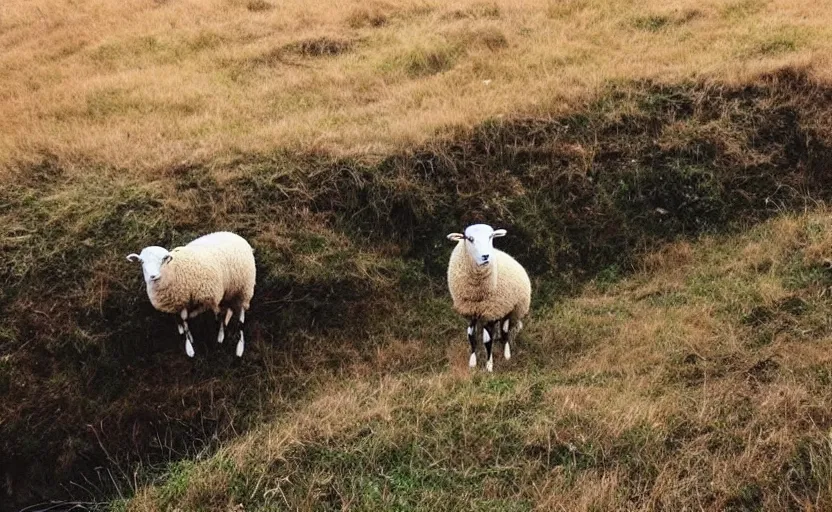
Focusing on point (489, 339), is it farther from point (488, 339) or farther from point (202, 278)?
point (202, 278)

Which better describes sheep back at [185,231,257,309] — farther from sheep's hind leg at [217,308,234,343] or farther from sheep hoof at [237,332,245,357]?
sheep hoof at [237,332,245,357]

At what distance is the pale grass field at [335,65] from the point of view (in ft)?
36.3

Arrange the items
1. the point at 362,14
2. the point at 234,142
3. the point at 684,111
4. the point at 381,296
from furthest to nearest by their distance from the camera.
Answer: the point at 362,14 → the point at 684,111 → the point at 234,142 → the point at 381,296

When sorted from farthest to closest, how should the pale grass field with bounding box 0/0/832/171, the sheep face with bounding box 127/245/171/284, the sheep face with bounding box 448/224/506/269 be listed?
the pale grass field with bounding box 0/0/832/171, the sheep face with bounding box 127/245/171/284, the sheep face with bounding box 448/224/506/269

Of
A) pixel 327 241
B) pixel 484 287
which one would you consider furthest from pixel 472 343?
pixel 327 241

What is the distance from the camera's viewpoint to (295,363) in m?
8.70

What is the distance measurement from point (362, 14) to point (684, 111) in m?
8.42

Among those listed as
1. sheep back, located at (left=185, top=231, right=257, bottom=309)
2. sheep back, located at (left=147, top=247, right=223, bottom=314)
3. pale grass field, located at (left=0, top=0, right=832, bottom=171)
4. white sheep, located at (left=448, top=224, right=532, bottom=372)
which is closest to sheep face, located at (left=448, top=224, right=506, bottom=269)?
white sheep, located at (left=448, top=224, right=532, bottom=372)

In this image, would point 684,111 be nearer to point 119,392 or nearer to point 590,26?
point 590,26

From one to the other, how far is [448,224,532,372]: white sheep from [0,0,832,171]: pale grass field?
3416 millimetres

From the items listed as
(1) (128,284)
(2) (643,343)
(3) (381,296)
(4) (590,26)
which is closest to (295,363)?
(3) (381,296)

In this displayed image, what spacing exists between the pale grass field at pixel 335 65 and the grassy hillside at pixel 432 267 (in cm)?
8

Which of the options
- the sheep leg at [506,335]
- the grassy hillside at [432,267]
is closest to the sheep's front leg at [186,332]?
the grassy hillside at [432,267]

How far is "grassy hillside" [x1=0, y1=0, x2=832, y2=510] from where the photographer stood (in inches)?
242
